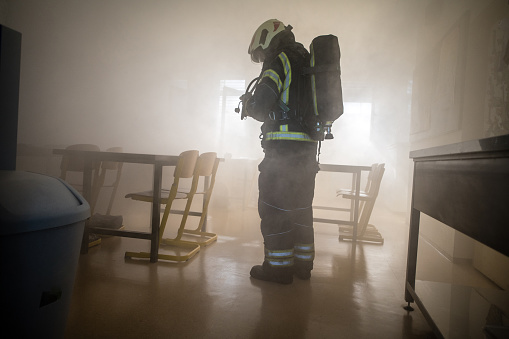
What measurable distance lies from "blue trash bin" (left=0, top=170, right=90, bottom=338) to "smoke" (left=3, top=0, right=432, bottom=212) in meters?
3.24

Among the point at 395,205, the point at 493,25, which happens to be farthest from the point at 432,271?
the point at 395,205

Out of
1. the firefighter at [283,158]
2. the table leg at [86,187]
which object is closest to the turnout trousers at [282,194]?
the firefighter at [283,158]

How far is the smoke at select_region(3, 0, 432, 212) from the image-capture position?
3.47 m

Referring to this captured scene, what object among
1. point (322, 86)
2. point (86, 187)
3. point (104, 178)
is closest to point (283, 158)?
point (322, 86)

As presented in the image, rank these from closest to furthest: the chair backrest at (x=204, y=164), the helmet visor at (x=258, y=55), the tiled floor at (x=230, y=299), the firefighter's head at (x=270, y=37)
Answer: the tiled floor at (x=230, y=299)
the firefighter's head at (x=270, y=37)
the helmet visor at (x=258, y=55)
the chair backrest at (x=204, y=164)

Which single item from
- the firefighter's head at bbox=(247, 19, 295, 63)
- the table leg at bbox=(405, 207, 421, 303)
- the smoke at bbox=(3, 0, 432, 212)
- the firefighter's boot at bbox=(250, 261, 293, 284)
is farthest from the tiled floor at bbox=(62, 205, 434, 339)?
the smoke at bbox=(3, 0, 432, 212)

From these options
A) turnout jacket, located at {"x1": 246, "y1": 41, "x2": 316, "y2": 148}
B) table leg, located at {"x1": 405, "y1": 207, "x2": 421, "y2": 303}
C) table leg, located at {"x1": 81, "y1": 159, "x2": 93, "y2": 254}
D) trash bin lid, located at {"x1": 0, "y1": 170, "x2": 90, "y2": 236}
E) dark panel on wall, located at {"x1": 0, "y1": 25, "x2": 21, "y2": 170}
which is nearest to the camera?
trash bin lid, located at {"x1": 0, "y1": 170, "x2": 90, "y2": 236}

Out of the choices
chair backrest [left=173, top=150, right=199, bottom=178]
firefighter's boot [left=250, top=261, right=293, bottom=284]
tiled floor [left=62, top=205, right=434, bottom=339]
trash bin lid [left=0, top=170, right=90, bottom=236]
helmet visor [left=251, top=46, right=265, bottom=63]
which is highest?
helmet visor [left=251, top=46, right=265, bottom=63]

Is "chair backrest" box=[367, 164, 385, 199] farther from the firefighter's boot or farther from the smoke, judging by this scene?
the smoke

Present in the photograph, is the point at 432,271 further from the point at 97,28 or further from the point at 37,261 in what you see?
the point at 97,28

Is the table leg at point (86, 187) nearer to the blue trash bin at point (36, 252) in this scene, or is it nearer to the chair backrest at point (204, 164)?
the chair backrest at point (204, 164)

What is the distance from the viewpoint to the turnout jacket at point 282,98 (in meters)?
1.66

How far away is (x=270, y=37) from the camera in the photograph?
185cm

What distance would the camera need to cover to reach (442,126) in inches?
109
